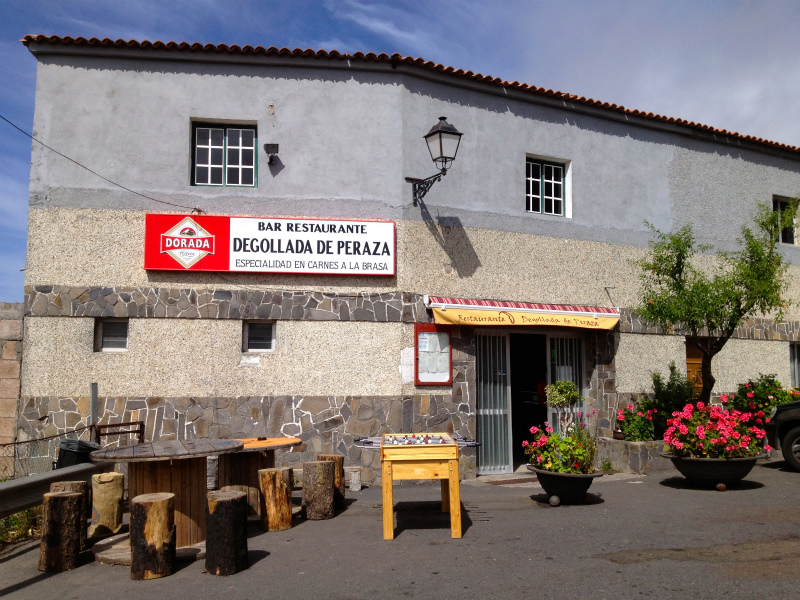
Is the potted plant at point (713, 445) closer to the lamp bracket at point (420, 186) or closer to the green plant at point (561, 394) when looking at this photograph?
the green plant at point (561, 394)

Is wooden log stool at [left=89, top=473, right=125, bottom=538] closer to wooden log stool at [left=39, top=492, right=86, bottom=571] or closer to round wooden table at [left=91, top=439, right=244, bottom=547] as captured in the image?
round wooden table at [left=91, top=439, right=244, bottom=547]

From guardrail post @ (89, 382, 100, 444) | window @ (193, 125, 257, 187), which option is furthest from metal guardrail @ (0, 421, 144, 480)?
window @ (193, 125, 257, 187)

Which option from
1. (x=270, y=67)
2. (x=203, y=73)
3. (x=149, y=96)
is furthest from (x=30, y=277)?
(x=270, y=67)

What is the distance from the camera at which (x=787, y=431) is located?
12172mm

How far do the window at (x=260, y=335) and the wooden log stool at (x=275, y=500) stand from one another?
133 inches

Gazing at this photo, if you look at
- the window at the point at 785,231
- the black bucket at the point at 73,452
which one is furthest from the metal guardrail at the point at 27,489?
the window at the point at 785,231

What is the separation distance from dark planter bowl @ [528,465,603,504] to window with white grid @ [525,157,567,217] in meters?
5.49

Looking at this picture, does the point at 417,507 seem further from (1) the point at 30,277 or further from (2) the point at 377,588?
(1) the point at 30,277

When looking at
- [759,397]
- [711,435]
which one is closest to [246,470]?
[711,435]

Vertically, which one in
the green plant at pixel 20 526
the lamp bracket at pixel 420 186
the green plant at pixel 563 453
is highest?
the lamp bracket at pixel 420 186

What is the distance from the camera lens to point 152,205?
1121 centimetres

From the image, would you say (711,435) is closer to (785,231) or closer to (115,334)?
(785,231)

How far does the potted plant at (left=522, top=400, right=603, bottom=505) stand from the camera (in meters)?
9.16

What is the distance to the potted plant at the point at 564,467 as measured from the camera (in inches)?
360
